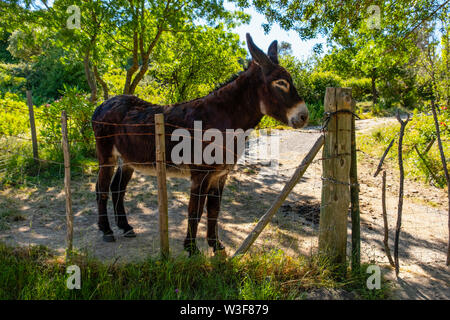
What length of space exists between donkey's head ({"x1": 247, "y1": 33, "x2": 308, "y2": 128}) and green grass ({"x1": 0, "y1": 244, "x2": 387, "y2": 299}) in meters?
1.50

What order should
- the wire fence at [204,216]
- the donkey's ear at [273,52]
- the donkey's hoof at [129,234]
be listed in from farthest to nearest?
the donkey's hoof at [129,234] → the wire fence at [204,216] → the donkey's ear at [273,52]

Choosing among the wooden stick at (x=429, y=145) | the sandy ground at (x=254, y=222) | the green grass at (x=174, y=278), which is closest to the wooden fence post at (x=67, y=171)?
the green grass at (x=174, y=278)

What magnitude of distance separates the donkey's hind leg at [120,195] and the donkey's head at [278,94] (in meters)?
2.39

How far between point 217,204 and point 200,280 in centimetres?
100

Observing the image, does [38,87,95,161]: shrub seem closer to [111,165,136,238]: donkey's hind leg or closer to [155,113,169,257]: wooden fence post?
[111,165,136,238]: donkey's hind leg

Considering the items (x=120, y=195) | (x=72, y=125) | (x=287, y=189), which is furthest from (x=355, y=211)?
(x=72, y=125)

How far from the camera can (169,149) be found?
366cm

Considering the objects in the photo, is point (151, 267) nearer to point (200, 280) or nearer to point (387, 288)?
point (200, 280)

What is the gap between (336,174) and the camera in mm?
3191

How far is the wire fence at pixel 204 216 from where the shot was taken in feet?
13.2

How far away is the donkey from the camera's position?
10.6 ft

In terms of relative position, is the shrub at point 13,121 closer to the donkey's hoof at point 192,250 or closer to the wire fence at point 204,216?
the wire fence at point 204,216

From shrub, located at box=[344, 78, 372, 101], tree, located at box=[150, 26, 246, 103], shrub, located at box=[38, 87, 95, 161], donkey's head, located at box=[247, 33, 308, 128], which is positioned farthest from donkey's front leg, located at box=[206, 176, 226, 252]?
shrub, located at box=[344, 78, 372, 101]

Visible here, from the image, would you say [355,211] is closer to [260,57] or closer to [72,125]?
[260,57]
